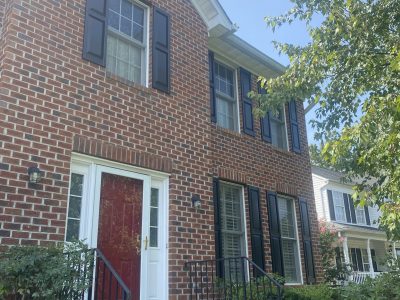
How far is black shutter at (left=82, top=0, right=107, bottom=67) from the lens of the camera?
239 inches

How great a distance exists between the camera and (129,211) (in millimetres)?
5996

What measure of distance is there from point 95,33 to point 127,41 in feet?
2.48

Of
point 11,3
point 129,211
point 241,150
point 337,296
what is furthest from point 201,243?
point 11,3

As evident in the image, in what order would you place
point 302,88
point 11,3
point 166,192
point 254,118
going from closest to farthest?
1. point 11,3
2. point 166,192
3. point 302,88
4. point 254,118

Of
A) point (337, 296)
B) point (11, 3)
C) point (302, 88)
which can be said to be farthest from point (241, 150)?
point (11, 3)

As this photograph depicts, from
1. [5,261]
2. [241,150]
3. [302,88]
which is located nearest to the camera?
[5,261]

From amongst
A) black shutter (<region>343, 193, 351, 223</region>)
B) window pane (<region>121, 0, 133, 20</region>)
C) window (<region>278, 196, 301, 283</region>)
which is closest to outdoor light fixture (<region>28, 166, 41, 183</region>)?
window pane (<region>121, 0, 133, 20</region>)

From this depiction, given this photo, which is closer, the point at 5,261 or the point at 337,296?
the point at 5,261

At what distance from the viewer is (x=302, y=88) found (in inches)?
329

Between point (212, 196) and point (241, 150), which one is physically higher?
point (241, 150)

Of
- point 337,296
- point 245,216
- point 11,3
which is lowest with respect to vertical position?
point 337,296

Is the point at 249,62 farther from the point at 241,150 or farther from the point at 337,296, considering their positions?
the point at 337,296

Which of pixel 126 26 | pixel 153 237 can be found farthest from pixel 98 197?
pixel 126 26

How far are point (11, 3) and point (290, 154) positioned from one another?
7.21 m
